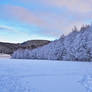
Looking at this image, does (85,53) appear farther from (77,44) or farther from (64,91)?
(64,91)

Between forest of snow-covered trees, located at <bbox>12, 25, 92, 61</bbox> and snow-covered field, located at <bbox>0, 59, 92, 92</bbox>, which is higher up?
forest of snow-covered trees, located at <bbox>12, 25, 92, 61</bbox>

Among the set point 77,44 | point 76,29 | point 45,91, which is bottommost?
point 45,91

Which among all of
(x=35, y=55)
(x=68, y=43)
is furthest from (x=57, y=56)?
(x=35, y=55)

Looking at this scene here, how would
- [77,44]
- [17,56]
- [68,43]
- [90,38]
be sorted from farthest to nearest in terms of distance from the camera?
[17,56], [68,43], [77,44], [90,38]

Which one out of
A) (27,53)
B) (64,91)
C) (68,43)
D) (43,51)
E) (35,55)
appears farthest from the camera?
(27,53)

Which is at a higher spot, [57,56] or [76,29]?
[76,29]

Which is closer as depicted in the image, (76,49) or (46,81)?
(46,81)

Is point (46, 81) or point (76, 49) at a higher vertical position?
point (76, 49)

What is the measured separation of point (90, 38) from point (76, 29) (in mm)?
18044

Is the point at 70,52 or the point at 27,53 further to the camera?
the point at 27,53

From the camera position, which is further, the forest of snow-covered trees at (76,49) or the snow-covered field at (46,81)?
the forest of snow-covered trees at (76,49)

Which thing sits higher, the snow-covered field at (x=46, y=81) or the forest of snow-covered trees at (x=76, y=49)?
the forest of snow-covered trees at (x=76, y=49)

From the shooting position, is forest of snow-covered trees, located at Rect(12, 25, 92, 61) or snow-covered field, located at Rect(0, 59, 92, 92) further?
forest of snow-covered trees, located at Rect(12, 25, 92, 61)

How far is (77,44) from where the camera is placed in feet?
129
